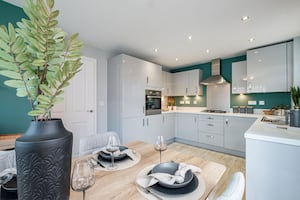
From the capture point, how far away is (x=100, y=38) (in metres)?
2.64

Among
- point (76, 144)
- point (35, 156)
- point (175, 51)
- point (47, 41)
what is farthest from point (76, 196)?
point (175, 51)

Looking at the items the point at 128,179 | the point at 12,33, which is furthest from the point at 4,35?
the point at 128,179

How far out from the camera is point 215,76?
12.6 feet

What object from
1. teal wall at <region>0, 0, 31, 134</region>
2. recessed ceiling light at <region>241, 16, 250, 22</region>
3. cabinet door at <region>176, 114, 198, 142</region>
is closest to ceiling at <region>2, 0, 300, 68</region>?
recessed ceiling light at <region>241, 16, 250, 22</region>

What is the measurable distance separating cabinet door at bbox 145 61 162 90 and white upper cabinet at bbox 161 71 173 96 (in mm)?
606

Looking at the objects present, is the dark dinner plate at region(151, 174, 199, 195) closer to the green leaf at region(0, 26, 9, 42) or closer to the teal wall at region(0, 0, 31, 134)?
the green leaf at region(0, 26, 9, 42)

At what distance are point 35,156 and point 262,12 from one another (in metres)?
2.73

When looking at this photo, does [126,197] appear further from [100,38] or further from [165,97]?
[165,97]

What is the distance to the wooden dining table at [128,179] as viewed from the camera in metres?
0.70

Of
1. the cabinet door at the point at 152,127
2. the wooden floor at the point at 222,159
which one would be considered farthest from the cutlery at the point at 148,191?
the cabinet door at the point at 152,127

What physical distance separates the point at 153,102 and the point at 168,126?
2.99 ft

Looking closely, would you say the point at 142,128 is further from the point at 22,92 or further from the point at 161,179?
the point at 22,92

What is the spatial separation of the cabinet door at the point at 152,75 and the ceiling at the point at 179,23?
1.55 ft

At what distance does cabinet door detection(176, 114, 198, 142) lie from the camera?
3783 mm
